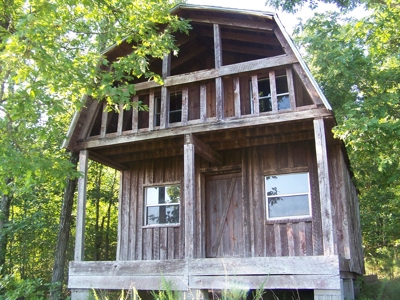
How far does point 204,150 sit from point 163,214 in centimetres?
266

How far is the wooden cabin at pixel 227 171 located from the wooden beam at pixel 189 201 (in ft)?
0.07

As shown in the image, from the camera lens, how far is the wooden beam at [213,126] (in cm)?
830

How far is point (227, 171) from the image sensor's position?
35.9 feet

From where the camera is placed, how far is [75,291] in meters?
9.07

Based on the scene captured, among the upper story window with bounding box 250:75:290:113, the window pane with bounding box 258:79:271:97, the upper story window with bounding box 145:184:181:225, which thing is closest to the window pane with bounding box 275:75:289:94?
the upper story window with bounding box 250:75:290:113

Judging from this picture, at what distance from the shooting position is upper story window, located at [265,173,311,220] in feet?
32.1

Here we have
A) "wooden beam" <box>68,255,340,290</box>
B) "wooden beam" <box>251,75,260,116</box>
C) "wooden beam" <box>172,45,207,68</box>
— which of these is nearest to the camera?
"wooden beam" <box>68,255,340,290</box>

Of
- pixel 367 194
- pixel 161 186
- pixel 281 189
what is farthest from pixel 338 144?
pixel 367 194

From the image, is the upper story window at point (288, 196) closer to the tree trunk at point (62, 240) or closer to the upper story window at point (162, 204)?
the upper story window at point (162, 204)

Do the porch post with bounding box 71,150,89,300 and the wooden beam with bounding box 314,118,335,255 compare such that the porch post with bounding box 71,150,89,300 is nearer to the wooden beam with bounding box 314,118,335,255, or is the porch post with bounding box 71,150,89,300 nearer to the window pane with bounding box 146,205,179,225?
the window pane with bounding box 146,205,179,225

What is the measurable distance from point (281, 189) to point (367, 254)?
46.8 feet

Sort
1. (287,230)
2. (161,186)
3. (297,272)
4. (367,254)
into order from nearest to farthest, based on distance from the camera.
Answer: (297,272), (287,230), (161,186), (367,254)

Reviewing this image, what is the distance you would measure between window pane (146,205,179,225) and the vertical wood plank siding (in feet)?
0.69

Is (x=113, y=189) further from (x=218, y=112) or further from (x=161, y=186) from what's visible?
(x=218, y=112)
